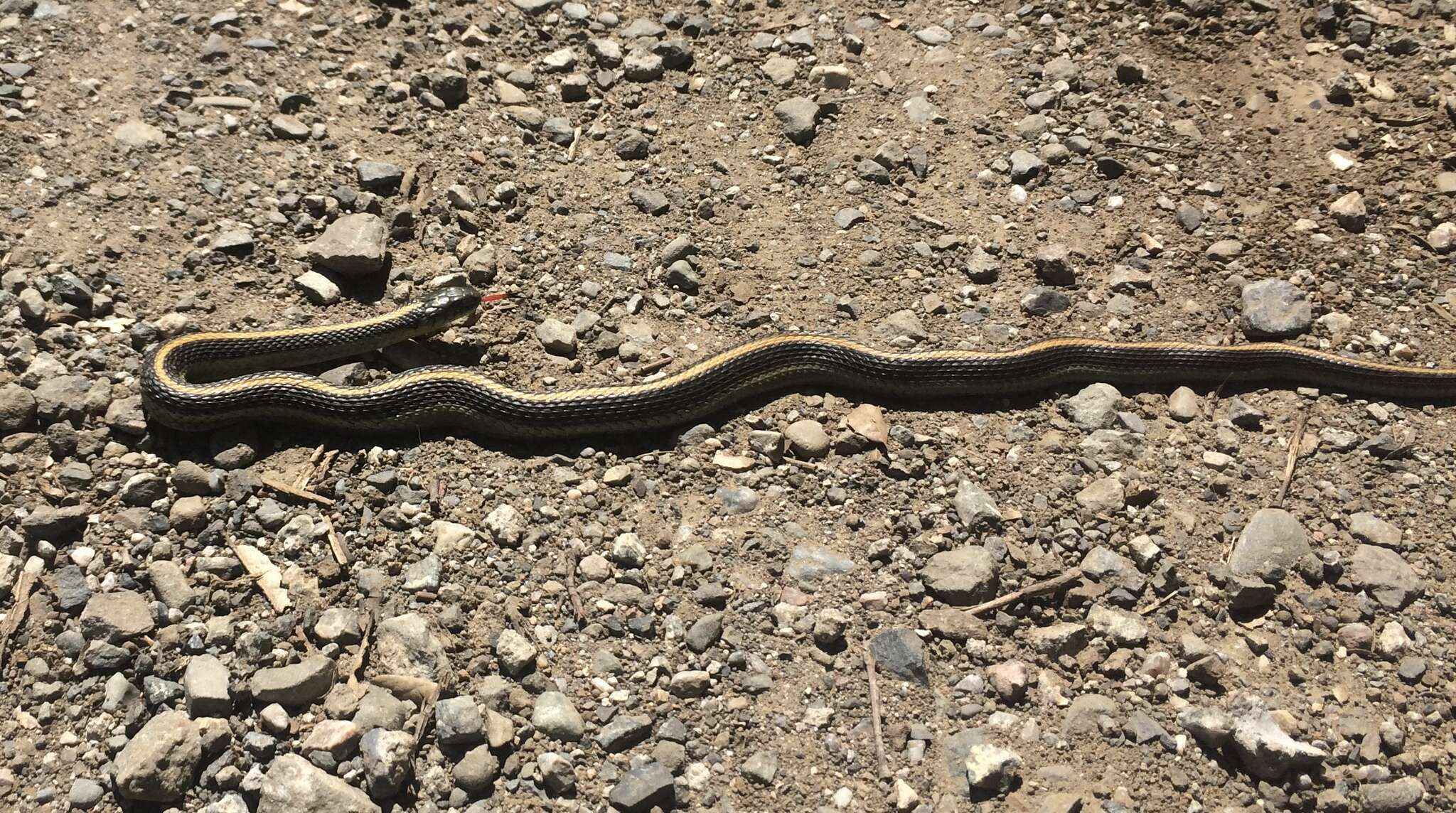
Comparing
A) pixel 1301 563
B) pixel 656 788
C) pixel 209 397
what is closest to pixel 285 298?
pixel 209 397

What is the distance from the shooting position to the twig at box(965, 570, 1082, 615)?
5512 mm

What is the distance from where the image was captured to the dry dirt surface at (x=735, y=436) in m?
4.96

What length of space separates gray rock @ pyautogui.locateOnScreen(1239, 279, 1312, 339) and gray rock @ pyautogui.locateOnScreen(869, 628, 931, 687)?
3.82 meters

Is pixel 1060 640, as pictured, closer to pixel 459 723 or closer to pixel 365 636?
pixel 459 723

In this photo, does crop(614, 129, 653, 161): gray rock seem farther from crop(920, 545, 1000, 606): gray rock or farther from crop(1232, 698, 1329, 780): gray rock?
crop(1232, 698, 1329, 780): gray rock

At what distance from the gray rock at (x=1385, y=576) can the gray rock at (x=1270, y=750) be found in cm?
127

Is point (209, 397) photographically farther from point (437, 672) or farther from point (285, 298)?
point (437, 672)

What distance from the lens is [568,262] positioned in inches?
291

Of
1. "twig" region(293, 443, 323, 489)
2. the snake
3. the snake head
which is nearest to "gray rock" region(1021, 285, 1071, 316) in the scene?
the snake

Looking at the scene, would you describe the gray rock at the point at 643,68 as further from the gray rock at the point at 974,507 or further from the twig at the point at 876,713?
the twig at the point at 876,713

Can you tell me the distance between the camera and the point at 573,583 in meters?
5.62

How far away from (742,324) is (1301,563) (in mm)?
3962

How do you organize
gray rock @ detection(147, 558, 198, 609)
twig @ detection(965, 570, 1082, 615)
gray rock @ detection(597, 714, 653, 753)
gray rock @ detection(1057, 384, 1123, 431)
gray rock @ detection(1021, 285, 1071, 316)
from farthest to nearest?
1. gray rock @ detection(1021, 285, 1071, 316)
2. gray rock @ detection(1057, 384, 1123, 431)
3. twig @ detection(965, 570, 1082, 615)
4. gray rock @ detection(147, 558, 198, 609)
5. gray rock @ detection(597, 714, 653, 753)

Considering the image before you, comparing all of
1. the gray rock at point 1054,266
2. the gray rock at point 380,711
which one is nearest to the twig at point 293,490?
the gray rock at point 380,711
